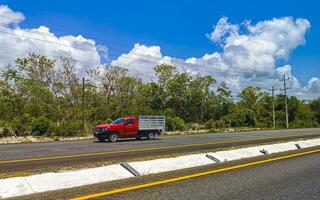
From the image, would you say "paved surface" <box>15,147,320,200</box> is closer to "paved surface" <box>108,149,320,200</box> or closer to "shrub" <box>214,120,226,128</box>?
"paved surface" <box>108,149,320,200</box>

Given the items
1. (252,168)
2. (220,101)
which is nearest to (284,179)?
(252,168)

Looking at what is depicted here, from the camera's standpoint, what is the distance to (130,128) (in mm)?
27547

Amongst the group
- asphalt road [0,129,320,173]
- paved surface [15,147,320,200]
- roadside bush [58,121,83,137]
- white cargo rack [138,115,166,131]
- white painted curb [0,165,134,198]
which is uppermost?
white cargo rack [138,115,166,131]

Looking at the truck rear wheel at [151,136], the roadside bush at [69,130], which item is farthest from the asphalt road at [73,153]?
the roadside bush at [69,130]

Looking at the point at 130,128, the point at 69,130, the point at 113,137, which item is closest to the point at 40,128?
the point at 69,130

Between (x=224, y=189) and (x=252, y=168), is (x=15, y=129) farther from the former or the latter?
(x=224, y=189)

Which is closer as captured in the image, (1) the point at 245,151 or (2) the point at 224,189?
(2) the point at 224,189

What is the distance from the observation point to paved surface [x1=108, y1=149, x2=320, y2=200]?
6.89 metres

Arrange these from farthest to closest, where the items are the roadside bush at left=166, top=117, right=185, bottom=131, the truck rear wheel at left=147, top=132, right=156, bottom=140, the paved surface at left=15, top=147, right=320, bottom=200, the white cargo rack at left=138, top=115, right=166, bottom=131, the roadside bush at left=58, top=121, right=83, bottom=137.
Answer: the roadside bush at left=166, top=117, right=185, bottom=131, the roadside bush at left=58, top=121, right=83, bottom=137, the truck rear wheel at left=147, top=132, right=156, bottom=140, the white cargo rack at left=138, top=115, right=166, bottom=131, the paved surface at left=15, top=147, right=320, bottom=200

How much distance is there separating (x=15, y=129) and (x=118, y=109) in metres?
21.7

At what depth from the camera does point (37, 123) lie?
3366 cm

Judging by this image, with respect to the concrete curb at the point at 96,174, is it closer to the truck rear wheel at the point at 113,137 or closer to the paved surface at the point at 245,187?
the paved surface at the point at 245,187

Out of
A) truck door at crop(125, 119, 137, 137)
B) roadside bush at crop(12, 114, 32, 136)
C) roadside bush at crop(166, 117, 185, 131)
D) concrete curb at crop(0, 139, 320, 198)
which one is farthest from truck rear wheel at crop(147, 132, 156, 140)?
roadside bush at crop(166, 117, 185, 131)

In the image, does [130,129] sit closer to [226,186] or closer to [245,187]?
[226,186]
